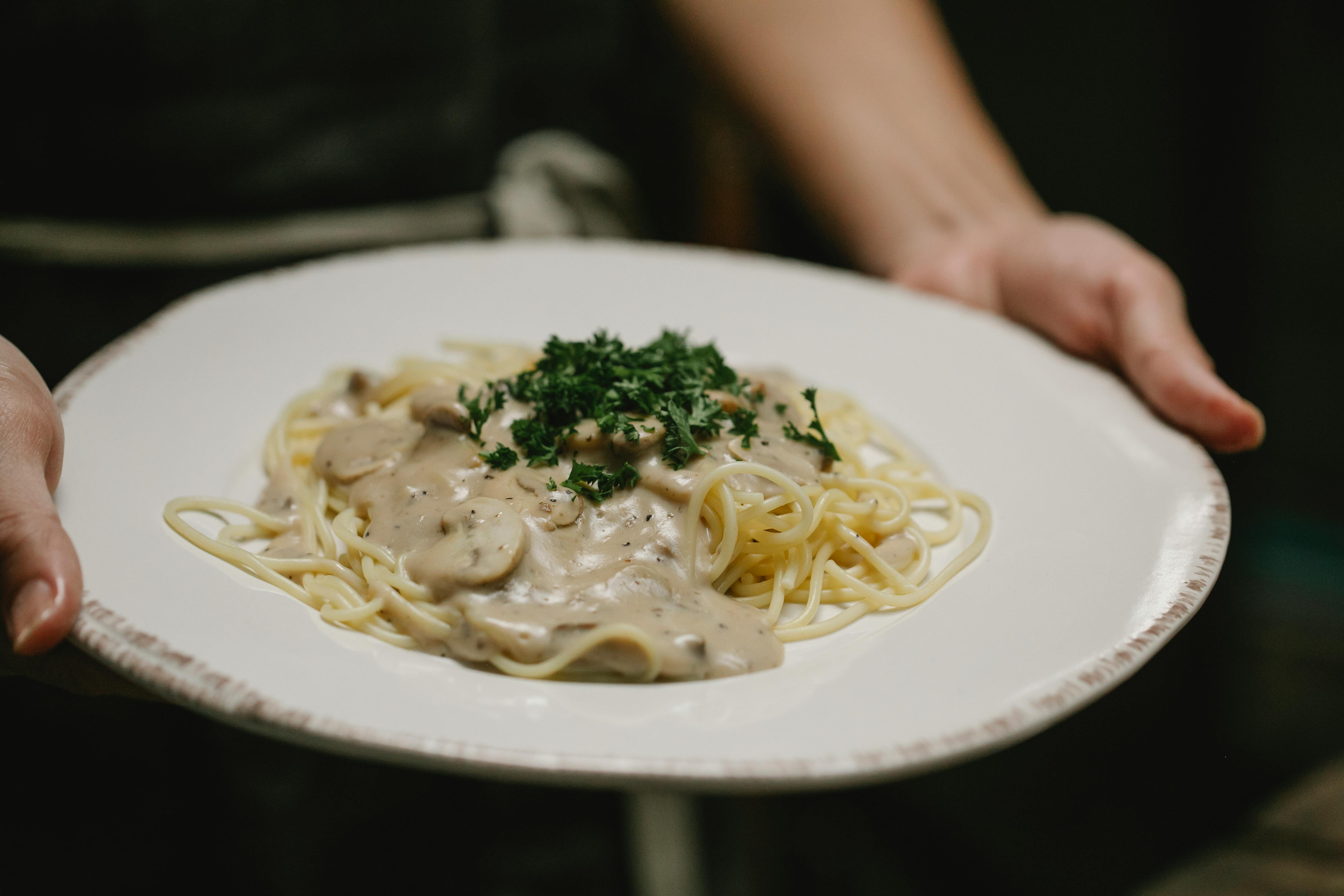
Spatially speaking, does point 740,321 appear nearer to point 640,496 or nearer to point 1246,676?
point 640,496

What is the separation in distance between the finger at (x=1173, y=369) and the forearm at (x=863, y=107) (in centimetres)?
171

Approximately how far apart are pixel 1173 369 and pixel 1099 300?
0.58 meters

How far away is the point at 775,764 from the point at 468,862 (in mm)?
4981

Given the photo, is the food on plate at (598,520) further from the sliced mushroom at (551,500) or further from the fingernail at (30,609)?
the fingernail at (30,609)

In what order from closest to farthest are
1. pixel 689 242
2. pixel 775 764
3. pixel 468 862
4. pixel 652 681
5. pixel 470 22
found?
pixel 775 764, pixel 652 681, pixel 470 22, pixel 468 862, pixel 689 242

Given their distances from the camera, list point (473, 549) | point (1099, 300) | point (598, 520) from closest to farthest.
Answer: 1. point (473, 549)
2. point (598, 520)
3. point (1099, 300)

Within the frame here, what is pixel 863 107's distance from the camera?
18.3 ft

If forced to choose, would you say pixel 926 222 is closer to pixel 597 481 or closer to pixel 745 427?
pixel 745 427

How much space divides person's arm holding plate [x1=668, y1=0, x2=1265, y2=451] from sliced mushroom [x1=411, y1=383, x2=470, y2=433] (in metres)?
2.46

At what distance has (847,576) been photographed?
3051 mm

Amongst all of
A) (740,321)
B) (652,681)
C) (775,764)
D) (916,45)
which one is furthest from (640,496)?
(916,45)

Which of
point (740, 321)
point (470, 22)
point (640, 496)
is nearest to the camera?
point (640, 496)

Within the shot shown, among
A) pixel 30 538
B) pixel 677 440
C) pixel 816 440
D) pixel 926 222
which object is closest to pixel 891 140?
pixel 926 222

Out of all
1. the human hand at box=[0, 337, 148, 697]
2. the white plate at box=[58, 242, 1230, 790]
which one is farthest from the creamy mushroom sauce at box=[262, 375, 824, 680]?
the human hand at box=[0, 337, 148, 697]
